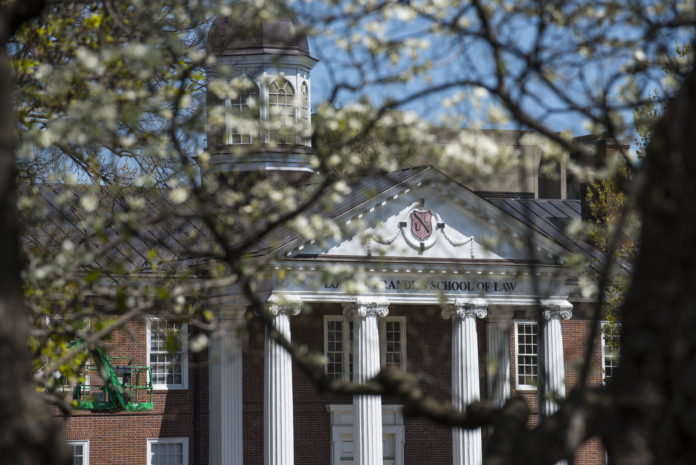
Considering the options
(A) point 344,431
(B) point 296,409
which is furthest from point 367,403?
(B) point 296,409

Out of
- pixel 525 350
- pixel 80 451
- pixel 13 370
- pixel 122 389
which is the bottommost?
pixel 80 451

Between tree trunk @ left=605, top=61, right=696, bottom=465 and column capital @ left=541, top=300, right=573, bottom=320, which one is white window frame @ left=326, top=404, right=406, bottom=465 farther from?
tree trunk @ left=605, top=61, right=696, bottom=465

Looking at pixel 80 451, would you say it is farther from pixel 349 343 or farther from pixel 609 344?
pixel 609 344

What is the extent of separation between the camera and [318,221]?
1053 cm

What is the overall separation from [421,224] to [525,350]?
21.5 ft

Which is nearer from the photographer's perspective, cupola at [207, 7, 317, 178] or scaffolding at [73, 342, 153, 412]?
cupola at [207, 7, 317, 178]

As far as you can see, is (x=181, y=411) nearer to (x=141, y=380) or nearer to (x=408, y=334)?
(x=141, y=380)

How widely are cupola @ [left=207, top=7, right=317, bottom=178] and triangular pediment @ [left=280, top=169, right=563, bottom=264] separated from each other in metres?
3.81

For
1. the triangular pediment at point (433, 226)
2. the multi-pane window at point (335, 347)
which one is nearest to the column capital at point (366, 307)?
the triangular pediment at point (433, 226)

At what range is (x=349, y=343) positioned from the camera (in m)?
37.2

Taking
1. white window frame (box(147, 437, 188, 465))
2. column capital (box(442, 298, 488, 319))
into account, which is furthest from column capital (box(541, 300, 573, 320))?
white window frame (box(147, 437, 188, 465))

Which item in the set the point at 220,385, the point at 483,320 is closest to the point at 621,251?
the point at 483,320

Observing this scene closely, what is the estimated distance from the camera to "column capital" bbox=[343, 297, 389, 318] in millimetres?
35031

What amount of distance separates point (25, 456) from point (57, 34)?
683cm
